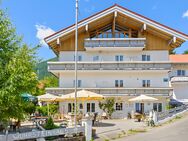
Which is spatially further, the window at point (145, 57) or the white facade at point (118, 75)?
the window at point (145, 57)

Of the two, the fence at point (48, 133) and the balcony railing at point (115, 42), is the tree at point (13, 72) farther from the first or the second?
the balcony railing at point (115, 42)

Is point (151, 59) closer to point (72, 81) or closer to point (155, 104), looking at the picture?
point (155, 104)

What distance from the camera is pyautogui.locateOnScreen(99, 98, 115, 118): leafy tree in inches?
1417

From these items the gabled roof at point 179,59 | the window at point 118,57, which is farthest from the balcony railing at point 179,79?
the window at point 118,57

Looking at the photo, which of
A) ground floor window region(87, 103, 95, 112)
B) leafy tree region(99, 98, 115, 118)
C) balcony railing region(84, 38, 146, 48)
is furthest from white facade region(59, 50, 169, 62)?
leafy tree region(99, 98, 115, 118)

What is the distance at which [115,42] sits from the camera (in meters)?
39.3

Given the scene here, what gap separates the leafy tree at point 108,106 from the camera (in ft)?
118

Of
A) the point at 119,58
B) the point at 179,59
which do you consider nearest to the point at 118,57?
the point at 119,58

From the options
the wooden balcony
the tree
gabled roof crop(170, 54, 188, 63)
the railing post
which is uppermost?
the wooden balcony

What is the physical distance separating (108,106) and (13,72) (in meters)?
23.1

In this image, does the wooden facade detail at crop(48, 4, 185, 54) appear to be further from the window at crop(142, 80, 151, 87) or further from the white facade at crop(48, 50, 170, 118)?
the window at crop(142, 80, 151, 87)

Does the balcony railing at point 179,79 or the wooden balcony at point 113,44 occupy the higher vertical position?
the wooden balcony at point 113,44

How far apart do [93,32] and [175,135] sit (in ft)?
73.3

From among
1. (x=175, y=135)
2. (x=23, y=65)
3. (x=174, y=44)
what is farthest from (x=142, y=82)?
(x=23, y=65)
